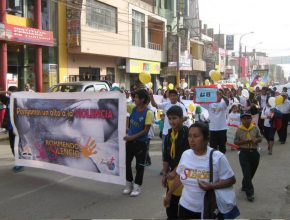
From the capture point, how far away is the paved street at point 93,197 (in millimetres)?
5602

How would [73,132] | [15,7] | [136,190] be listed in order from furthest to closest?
1. [15,7]
2. [73,132]
3. [136,190]

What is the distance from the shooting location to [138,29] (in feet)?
104

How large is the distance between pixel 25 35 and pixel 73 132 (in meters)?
12.9

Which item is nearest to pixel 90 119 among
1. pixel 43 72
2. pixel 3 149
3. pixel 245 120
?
pixel 245 120

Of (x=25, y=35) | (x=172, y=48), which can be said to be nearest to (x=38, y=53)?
(x=25, y=35)

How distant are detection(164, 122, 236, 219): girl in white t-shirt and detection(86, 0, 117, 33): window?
2102 centimetres

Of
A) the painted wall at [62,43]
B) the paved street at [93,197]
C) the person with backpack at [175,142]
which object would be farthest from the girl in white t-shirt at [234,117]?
the painted wall at [62,43]

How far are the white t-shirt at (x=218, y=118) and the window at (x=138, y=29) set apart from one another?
885 inches

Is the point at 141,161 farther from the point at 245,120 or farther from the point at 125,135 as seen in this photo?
the point at 245,120

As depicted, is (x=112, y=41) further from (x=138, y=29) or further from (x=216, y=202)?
(x=216, y=202)

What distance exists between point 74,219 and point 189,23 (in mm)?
42386

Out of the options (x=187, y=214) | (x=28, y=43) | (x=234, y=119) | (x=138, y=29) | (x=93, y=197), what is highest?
(x=138, y=29)

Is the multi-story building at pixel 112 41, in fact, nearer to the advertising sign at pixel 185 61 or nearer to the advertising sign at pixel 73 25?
the advertising sign at pixel 73 25

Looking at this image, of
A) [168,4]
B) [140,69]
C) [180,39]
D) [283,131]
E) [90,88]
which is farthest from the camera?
[168,4]
